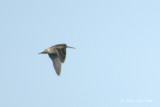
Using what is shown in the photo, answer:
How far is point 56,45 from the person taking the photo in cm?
4097

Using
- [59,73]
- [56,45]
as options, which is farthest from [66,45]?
[59,73]

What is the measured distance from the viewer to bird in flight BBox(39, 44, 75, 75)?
129ft

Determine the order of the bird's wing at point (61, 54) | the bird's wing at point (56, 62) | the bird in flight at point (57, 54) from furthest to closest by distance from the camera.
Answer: the bird in flight at point (57, 54) → the bird's wing at point (61, 54) → the bird's wing at point (56, 62)

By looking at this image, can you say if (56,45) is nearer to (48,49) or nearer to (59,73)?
(48,49)

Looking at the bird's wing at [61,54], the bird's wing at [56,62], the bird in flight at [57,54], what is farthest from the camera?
the bird in flight at [57,54]

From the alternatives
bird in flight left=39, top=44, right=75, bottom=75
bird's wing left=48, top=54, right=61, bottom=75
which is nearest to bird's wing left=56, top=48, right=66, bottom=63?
bird in flight left=39, top=44, right=75, bottom=75

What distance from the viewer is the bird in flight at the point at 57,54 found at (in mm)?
39281

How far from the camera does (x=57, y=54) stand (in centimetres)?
4022

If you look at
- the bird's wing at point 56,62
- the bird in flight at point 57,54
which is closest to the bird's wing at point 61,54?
the bird in flight at point 57,54

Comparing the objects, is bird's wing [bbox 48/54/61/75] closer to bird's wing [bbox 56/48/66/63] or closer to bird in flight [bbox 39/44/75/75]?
bird in flight [bbox 39/44/75/75]

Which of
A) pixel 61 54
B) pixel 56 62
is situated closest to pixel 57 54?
pixel 61 54

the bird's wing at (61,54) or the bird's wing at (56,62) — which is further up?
the bird's wing at (61,54)

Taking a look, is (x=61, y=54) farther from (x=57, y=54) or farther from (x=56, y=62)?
(x=56, y=62)

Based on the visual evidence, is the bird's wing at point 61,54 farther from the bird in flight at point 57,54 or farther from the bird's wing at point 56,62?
the bird's wing at point 56,62
